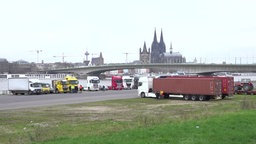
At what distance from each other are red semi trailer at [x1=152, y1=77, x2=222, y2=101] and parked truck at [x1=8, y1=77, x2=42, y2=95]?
27198 millimetres

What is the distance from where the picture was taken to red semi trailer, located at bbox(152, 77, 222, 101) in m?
46.8

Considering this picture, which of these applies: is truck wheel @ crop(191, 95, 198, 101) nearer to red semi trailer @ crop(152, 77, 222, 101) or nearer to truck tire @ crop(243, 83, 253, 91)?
red semi trailer @ crop(152, 77, 222, 101)

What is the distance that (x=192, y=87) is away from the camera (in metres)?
47.9

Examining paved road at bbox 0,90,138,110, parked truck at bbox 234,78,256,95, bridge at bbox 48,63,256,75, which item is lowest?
paved road at bbox 0,90,138,110

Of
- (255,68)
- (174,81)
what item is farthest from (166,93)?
(255,68)

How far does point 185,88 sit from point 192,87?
105 centimetres

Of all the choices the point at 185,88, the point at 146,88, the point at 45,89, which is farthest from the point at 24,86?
the point at 185,88

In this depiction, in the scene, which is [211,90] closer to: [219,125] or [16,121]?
[16,121]

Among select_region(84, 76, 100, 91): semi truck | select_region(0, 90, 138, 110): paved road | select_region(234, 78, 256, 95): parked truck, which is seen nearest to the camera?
select_region(0, 90, 138, 110): paved road

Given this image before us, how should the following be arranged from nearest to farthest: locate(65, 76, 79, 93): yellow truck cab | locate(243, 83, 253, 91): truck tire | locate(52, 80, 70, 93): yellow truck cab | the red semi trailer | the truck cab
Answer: the red semi trailer, the truck cab, locate(243, 83, 253, 91): truck tire, locate(65, 76, 79, 93): yellow truck cab, locate(52, 80, 70, 93): yellow truck cab

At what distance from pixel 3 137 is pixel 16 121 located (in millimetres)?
7117

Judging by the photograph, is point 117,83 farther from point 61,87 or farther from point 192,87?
point 192,87

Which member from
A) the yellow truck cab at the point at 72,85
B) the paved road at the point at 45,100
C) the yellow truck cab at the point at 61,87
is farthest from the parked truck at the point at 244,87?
the yellow truck cab at the point at 61,87

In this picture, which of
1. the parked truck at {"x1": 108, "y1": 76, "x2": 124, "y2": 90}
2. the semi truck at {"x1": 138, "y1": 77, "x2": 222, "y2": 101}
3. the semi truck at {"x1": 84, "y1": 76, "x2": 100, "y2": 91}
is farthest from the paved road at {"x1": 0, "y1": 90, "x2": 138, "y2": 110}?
the parked truck at {"x1": 108, "y1": 76, "x2": 124, "y2": 90}
